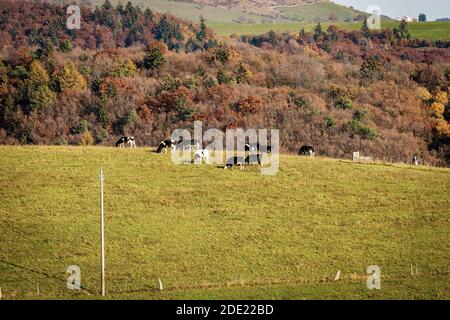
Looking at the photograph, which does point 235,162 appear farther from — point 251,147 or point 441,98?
point 441,98

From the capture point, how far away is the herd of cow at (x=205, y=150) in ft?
173

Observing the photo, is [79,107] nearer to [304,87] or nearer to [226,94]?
[226,94]

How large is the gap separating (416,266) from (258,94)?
105746mm

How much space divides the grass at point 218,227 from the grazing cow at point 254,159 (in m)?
1.14

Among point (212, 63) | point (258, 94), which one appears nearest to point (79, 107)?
point (258, 94)

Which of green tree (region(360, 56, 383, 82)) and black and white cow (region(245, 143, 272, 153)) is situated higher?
green tree (region(360, 56, 383, 82))

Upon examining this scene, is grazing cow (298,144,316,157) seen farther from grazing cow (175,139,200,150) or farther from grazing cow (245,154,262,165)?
grazing cow (175,139,200,150)

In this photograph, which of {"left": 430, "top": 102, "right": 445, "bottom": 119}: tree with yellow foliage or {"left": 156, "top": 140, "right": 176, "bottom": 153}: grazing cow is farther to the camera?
{"left": 430, "top": 102, "right": 445, "bottom": 119}: tree with yellow foliage

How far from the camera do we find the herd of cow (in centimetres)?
5288

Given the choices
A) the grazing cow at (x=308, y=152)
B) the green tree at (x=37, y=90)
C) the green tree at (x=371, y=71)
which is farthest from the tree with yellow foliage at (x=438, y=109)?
the grazing cow at (x=308, y=152)

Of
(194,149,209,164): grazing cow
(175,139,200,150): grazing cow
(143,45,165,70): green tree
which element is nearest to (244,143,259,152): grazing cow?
(175,139,200,150): grazing cow

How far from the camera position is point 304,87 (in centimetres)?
16788

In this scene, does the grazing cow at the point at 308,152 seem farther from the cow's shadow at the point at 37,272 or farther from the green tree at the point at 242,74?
the green tree at the point at 242,74

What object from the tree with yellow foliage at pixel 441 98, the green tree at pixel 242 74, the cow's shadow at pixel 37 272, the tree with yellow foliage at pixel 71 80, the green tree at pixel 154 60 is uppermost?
the green tree at pixel 154 60
